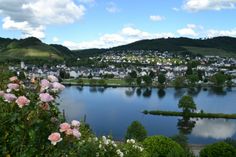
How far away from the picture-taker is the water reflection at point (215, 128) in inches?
2350

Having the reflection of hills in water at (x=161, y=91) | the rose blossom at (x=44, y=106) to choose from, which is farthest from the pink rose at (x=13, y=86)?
the reflection of hills in water at (x=161, y=91)

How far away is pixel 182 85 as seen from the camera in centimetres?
13312

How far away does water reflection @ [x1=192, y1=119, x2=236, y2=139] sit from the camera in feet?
196

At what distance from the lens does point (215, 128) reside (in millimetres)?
64875

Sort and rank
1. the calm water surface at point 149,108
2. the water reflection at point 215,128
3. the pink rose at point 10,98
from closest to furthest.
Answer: the pink rose at point 10,98 < the water reflection at point 215,128 < the calm water surface at point 149,108

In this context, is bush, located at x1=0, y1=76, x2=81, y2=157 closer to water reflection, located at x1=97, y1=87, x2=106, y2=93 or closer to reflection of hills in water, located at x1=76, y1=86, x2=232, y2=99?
reflection of hills in water, located at x1=76, y1=86, x2=232, y2=99

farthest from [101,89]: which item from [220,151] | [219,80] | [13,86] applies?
[13,86]

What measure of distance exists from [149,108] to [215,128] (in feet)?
71.8

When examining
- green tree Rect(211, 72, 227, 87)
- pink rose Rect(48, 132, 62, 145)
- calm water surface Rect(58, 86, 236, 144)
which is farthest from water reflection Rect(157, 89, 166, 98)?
pink rose Rect(48, 132, 62, 145)

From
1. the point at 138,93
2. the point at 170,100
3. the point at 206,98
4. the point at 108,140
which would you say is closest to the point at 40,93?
the point at 108,140

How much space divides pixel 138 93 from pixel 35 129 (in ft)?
359

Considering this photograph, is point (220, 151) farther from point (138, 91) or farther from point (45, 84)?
point (138, 91)

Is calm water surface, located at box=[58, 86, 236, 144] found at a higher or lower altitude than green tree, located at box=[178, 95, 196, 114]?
lower

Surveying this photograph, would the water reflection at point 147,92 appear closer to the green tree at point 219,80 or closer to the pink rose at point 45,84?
the green tree at point 219,80
